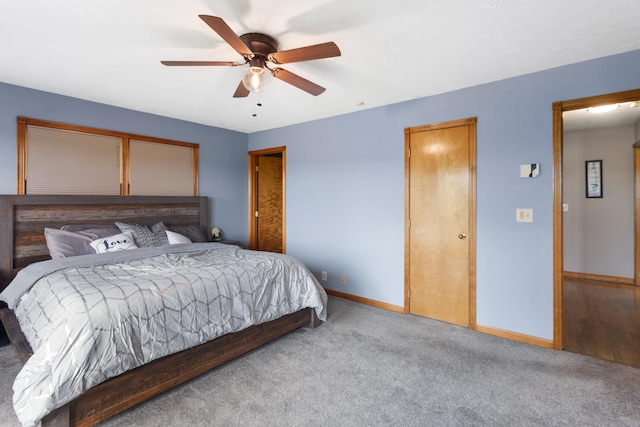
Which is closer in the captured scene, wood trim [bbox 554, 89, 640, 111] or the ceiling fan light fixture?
the ceiling fan light fixture

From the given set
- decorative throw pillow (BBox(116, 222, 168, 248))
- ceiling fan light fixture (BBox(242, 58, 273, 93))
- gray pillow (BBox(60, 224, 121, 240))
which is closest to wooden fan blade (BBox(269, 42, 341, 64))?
ceiling fan light fixture (BBox(242, 58, 273, 93))

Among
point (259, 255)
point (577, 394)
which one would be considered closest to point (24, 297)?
point (259, 255)

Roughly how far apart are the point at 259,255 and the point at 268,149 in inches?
93.0

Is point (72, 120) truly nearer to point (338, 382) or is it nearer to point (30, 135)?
point (30, 135)

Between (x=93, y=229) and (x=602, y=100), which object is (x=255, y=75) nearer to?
(x=93, y=229)

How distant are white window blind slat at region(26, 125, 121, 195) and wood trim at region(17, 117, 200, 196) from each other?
0.12ft

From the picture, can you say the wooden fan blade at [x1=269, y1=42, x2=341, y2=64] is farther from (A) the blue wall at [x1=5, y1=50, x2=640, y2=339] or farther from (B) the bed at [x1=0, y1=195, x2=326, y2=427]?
(A) the blue wall at [x1=5, y1=50, x2=640, y2=339]

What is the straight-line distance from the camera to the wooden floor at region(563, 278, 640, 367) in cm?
269

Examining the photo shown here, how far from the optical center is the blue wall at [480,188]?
110 inches

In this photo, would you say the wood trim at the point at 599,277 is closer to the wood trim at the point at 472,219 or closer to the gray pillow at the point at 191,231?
the wood trim at the point at 472,219

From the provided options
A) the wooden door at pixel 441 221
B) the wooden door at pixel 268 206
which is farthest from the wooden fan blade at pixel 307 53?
the wooden door at pixel 268 206

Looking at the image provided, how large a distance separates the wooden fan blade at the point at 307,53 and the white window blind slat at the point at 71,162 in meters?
2.72

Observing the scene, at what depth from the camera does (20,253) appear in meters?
3.09

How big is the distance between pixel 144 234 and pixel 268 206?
2.19 metres
